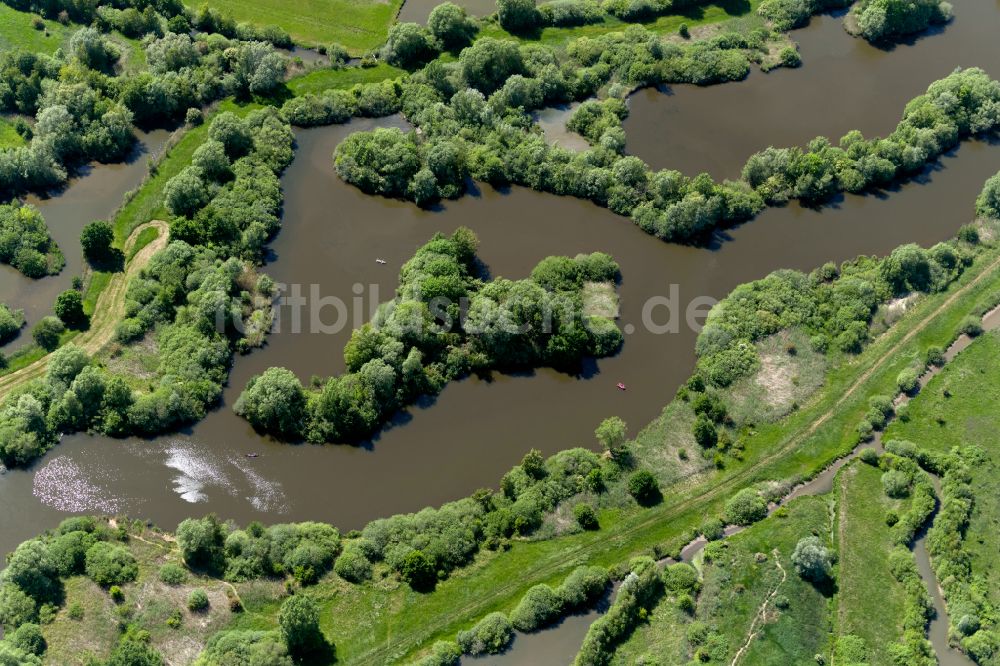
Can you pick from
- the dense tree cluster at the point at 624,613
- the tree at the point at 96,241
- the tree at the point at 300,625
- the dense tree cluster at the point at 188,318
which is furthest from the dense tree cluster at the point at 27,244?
the dense tree cluster at the point at 624,613

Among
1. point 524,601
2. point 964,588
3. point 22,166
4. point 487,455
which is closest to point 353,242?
point 487,455

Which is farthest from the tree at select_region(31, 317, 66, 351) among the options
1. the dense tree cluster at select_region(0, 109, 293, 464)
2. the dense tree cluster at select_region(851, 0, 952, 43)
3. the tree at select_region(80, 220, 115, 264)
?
the dense tree cluster at select_region(851, 0, 952, 43)

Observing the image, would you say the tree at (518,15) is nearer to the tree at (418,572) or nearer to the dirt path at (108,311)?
the dirt path at (108,311)

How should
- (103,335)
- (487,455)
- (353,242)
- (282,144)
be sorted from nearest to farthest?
(487,455) → (103,335) → (353,242) → (282,144)

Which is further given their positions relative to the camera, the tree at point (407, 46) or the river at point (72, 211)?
the tree at point (407, 46)

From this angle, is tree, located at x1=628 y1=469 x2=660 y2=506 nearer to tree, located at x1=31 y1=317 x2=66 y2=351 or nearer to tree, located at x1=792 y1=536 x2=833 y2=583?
tree, located at x1=792 y1=536 x2=833 y2=583

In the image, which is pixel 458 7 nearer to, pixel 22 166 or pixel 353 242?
pixel 353 242
